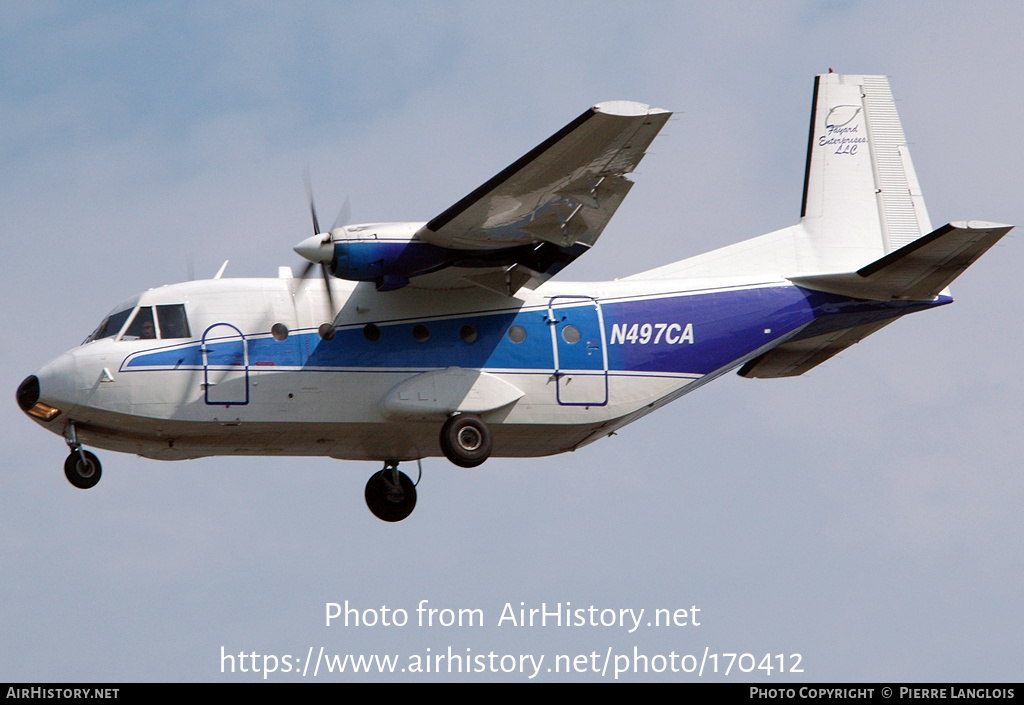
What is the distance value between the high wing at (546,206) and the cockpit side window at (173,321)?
107 inches

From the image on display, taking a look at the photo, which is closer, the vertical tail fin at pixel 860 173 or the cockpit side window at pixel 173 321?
the cockpit side window at pixel 173 321

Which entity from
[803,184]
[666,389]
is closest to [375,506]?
[666,389]

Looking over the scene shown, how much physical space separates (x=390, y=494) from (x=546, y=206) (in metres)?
4.67

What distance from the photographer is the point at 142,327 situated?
16000mm

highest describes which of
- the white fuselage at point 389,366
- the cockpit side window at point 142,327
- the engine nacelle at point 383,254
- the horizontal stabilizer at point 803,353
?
the engine nacelle at point 383,254

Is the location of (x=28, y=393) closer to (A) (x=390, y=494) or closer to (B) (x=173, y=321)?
(B) (x=173, y=321)

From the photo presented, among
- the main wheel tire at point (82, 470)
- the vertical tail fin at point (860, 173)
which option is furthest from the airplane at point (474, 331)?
the vertical tail fin at point (860, 173)

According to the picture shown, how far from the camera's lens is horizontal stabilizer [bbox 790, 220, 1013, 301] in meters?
16.3

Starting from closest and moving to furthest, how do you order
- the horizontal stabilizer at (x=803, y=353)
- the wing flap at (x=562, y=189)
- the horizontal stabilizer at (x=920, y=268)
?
the wing flap at (x=562, y=189) → the horizontal stabilizer at (x=920, y=268) → the horizontal stabilizer at (x=803, y=353)

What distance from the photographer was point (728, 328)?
58.4ft

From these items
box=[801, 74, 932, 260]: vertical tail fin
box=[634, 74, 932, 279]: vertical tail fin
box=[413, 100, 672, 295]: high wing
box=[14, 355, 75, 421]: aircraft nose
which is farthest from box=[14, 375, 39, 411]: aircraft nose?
box=[801, 74, 932, 260]: vertical tail fin

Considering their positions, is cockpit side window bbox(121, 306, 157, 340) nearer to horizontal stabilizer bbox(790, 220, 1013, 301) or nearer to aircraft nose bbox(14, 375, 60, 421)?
aircraft nose bbox(14, 375, 60, 421)

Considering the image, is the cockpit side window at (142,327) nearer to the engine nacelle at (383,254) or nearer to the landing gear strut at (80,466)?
the landing gear strut at (80,466)

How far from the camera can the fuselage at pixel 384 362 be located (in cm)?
1574
